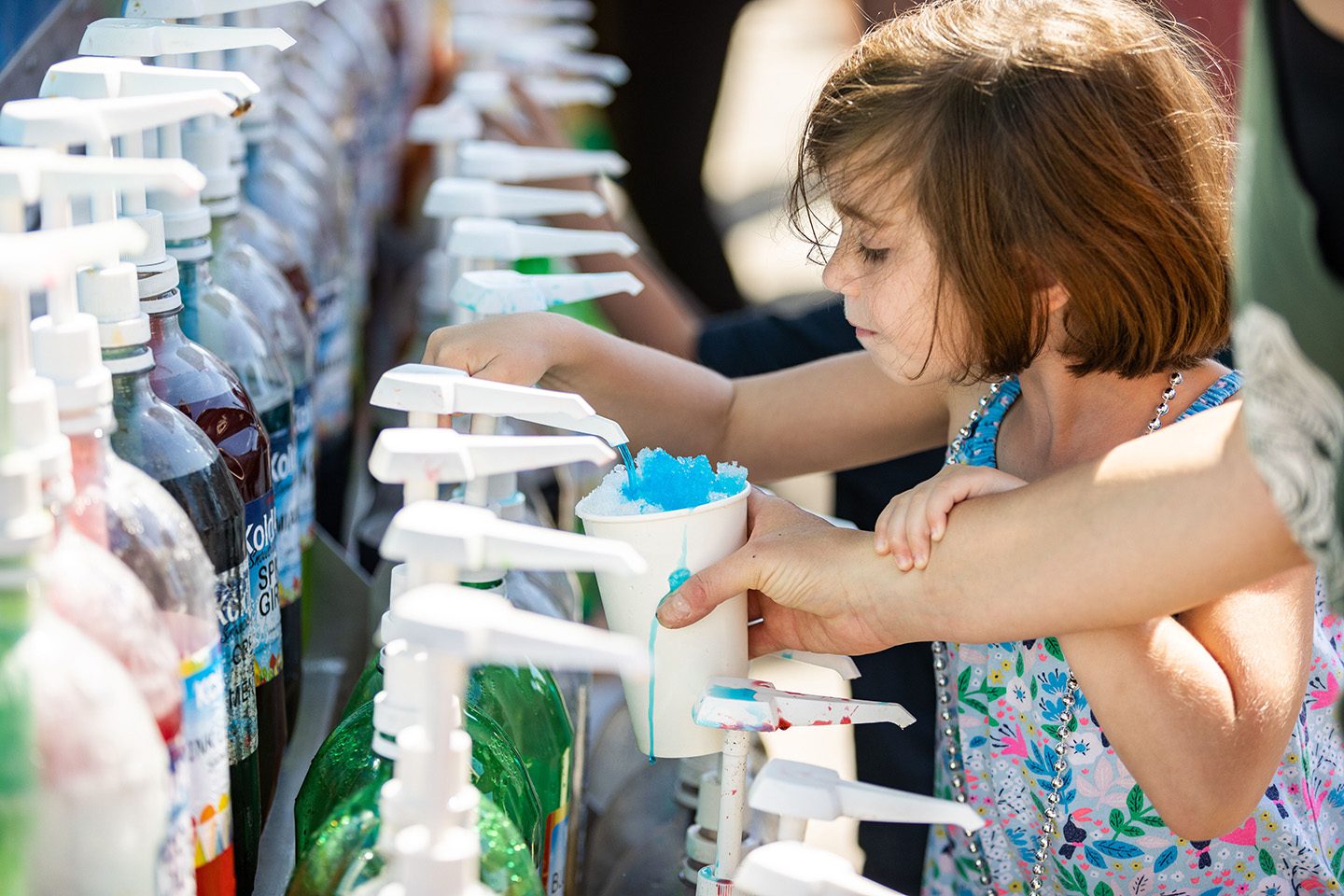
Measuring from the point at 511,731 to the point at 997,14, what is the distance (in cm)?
62

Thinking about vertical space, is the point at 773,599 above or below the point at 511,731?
above

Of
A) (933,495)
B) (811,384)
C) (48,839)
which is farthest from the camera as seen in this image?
(811,384)

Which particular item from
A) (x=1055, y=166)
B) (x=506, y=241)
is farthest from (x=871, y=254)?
(x=506, y=241)

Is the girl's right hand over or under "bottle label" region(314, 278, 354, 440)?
over

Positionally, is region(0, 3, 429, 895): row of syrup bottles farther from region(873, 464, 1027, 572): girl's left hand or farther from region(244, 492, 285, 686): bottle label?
region(873, 464, 1027, 572): girl's left hand

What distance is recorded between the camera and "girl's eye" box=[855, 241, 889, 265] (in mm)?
1007

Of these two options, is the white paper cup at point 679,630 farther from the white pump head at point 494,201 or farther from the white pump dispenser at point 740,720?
the white pump head at point 494,201

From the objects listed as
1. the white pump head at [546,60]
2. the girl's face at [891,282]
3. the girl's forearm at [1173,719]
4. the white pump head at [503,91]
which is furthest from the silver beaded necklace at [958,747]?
the white pump head at [546,60]

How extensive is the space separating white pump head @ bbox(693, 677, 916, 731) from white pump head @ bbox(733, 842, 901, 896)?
5.1 inches

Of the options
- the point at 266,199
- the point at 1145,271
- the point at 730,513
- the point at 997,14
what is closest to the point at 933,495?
the point at 730,513

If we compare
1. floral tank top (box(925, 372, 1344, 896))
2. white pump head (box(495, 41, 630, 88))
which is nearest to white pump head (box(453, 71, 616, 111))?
white pump head (box(495, 41, 630, 88))

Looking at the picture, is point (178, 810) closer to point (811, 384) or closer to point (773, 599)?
point (773, 599)

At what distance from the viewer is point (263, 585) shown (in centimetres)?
90

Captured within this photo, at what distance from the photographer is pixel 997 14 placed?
1031 millimetres
